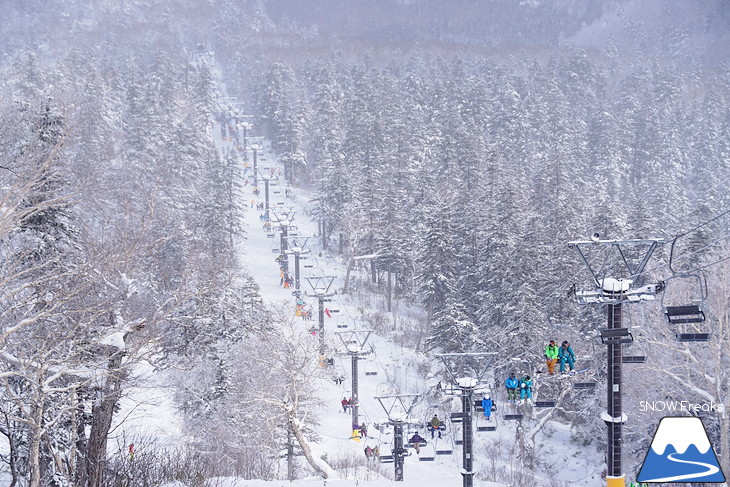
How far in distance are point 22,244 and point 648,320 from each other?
28134 millimetres

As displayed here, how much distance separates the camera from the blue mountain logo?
15375mm

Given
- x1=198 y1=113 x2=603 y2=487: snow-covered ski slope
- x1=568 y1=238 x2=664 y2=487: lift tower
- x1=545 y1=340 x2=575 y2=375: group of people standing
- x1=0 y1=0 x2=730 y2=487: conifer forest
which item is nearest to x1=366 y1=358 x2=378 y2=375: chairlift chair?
x1=198 y1=113 x2=603 y2=487: snow-covered ski slope

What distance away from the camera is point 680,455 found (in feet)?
52.4

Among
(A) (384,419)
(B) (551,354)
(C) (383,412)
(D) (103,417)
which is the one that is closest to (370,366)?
(C) (383,412)

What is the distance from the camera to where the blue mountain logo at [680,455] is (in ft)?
50.4

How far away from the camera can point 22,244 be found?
2181 cm

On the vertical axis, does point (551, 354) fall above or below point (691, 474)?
above

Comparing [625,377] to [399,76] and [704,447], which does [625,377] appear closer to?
[704,447]

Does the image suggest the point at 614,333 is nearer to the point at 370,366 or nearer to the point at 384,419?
the point at 384,419

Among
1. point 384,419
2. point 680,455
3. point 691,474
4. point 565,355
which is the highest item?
point 565,355

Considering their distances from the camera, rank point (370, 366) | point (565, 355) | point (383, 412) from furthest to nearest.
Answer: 1. point (370, 366)
2. point (383, 412)
3. point (565, 355)

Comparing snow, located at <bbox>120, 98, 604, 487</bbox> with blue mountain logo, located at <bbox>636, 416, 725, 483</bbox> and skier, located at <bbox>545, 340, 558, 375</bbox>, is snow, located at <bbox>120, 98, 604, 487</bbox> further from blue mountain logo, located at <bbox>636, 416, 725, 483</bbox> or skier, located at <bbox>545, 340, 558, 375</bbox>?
blue mountain logo, located at <bbox>636, 416, 725, 483</bbox>

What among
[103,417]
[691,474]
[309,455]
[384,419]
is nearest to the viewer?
[103,417]

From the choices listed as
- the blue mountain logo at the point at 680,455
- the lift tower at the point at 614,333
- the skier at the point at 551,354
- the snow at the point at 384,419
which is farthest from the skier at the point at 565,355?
the blue mountain logo at the point at 680,455
